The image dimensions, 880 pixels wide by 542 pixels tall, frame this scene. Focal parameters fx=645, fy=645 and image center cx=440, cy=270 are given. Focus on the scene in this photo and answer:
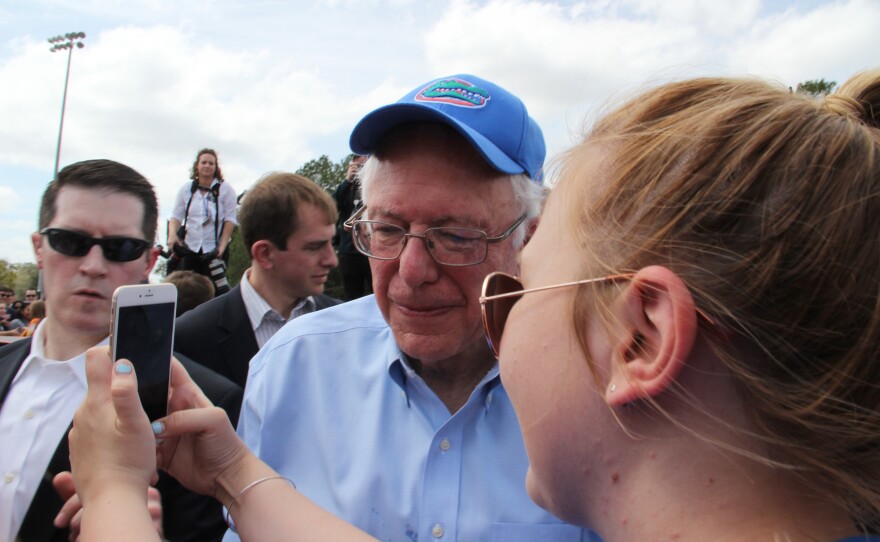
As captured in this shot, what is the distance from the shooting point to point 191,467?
161cm

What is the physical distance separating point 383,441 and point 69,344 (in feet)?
5.00

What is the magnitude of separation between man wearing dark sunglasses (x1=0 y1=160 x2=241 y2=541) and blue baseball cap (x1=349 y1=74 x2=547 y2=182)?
128 cm

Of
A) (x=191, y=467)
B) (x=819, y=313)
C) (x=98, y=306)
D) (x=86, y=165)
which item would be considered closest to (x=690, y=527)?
(x=819, y=313)

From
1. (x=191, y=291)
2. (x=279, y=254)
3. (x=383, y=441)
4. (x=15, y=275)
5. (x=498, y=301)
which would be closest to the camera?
(x=498, y=301)

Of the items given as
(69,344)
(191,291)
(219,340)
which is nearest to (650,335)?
(69,344)

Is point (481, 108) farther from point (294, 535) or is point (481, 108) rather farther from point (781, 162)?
point (294, 535)

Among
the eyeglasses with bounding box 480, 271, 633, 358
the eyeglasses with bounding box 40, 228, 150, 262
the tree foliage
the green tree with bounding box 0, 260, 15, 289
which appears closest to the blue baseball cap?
the eyeglasses with bounding box 480, 271, 633, 358

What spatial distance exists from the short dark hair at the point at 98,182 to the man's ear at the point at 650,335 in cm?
238

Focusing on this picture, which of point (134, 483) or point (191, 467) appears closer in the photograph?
point (134, 483)

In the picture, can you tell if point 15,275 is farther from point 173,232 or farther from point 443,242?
point 443,242

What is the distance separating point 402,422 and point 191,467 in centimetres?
54

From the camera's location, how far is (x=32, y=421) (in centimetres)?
226

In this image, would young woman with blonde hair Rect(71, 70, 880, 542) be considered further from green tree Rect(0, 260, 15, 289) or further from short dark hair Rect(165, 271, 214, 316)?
green tree Rect(0, 260, 15, 289)

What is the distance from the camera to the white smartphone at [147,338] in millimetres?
1550
